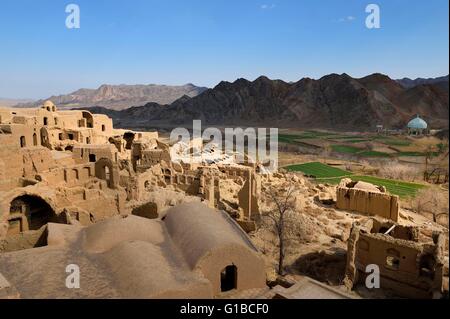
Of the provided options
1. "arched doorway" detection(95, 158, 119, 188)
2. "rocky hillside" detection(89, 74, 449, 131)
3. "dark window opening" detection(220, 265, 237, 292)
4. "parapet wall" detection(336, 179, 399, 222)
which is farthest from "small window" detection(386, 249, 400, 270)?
"rocky hillside" detection(89, 74, 449, 131)

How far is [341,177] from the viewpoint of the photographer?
4694 cm

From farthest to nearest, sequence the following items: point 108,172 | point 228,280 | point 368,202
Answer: point 368,202
point 108,172
point 228,280

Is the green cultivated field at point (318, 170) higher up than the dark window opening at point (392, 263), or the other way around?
the green cultivated field at point (318, 170)

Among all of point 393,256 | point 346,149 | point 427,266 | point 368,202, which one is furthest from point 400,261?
point 346,149

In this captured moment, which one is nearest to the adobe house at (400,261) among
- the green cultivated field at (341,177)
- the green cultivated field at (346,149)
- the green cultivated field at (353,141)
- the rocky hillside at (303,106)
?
the green cultivated field at (341,177)

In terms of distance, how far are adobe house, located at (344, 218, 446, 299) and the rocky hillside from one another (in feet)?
267

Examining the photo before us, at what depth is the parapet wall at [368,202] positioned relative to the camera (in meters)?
27.8

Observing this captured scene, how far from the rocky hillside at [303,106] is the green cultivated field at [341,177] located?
4937 cm

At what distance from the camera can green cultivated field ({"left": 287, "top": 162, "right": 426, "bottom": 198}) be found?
1558 inches

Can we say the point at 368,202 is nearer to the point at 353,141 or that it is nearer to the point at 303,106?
the point at 353,141

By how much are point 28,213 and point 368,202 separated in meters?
23.7

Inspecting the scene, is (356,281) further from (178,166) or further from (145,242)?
(178,166)

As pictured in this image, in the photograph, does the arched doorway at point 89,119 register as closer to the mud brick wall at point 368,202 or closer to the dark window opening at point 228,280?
the mud brick wall at point 368,202

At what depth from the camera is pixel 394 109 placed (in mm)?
101625
